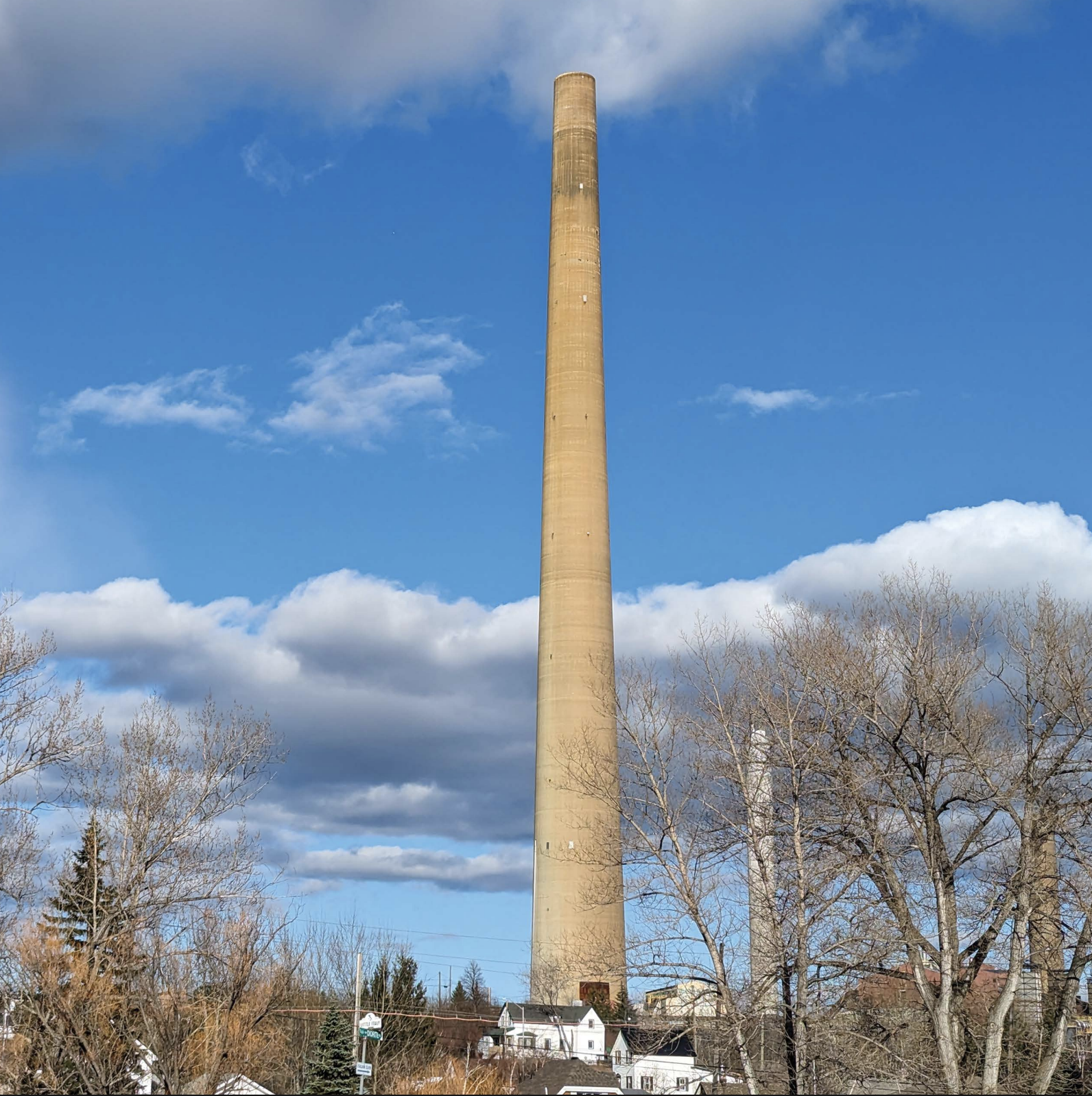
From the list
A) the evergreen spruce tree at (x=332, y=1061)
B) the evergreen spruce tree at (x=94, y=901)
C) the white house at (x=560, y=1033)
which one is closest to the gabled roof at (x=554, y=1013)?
the white house at (x=560, y=1033)

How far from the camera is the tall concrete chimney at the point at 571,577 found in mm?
56188

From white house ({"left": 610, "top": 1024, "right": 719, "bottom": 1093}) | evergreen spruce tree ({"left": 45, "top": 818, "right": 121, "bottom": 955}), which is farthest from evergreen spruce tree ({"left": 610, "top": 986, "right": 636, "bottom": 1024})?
evergreen spruce tree ({"left": 45, "top": 818, "right": 121, "bottom": 955})

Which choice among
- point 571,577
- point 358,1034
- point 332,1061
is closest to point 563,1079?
point 358,1034

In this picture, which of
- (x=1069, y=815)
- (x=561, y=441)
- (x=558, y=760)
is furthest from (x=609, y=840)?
(x=561, y=441)

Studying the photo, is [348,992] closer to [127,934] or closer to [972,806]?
[127,934]

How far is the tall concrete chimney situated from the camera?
184ft

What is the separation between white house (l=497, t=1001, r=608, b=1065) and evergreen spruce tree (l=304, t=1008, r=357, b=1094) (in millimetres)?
14764

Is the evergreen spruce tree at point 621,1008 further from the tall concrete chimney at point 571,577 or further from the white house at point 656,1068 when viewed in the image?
the tall concrete chimney at point 571,577

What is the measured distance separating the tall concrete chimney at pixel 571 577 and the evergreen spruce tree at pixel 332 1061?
1071cm

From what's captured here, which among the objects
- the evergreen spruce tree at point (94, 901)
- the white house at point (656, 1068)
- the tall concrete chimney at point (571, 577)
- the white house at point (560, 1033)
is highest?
the tall concrete chimney at point (571, 577)

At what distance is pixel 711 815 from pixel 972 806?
5.46 m

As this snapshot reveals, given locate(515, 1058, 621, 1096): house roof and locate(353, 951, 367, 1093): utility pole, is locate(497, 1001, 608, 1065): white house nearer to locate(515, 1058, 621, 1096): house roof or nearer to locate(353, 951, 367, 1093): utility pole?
locate(515, 1058, 621, 1096): house roof

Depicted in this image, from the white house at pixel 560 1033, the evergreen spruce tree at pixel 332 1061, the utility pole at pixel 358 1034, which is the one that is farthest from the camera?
the white house at pixel 560 1033

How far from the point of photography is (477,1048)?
208 feet
